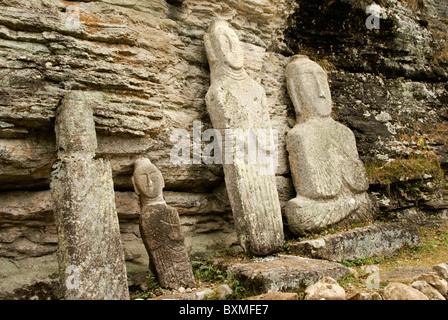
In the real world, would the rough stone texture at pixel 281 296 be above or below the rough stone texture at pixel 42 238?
below

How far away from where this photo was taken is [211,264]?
155 inches

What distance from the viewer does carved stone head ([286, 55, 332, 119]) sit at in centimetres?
514

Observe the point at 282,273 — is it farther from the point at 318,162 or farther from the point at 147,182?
the point at 318,162

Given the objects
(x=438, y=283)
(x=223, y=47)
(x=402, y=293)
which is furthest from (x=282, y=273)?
(x=223, y=47)

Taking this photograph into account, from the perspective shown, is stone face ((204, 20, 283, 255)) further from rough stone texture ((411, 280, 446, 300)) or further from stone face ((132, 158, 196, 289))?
rough stone texture ((411, 280, 446, 300))

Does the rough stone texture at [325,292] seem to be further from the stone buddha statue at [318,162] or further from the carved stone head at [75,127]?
the carved stone head at [75,127]

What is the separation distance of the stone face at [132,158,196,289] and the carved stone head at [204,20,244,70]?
1.78m

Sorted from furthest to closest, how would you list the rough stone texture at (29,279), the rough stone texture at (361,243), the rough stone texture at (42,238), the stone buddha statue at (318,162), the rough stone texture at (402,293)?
1. the stone buddha statue at (318,162)
2. the rough stone texture at (361,243)
3. the rough stone texture at (42,238)
4. the rough stone texture at (29,279)
5. the rough stone texture at (402,293)

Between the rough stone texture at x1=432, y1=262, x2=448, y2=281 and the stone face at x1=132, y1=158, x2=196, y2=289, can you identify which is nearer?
the rough stone texture at x1=432, y1=262, x2=448, y2=281

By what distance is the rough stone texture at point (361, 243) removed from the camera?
3916 millimetres

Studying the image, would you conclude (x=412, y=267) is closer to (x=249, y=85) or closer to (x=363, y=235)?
(x=363, y=235)

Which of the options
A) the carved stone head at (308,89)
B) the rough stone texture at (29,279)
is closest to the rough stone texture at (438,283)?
the carved stone head at (308,89)

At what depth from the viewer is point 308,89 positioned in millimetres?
5207

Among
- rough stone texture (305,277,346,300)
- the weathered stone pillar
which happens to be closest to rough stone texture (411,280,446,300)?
rough stone texture (305,277,346,300)
